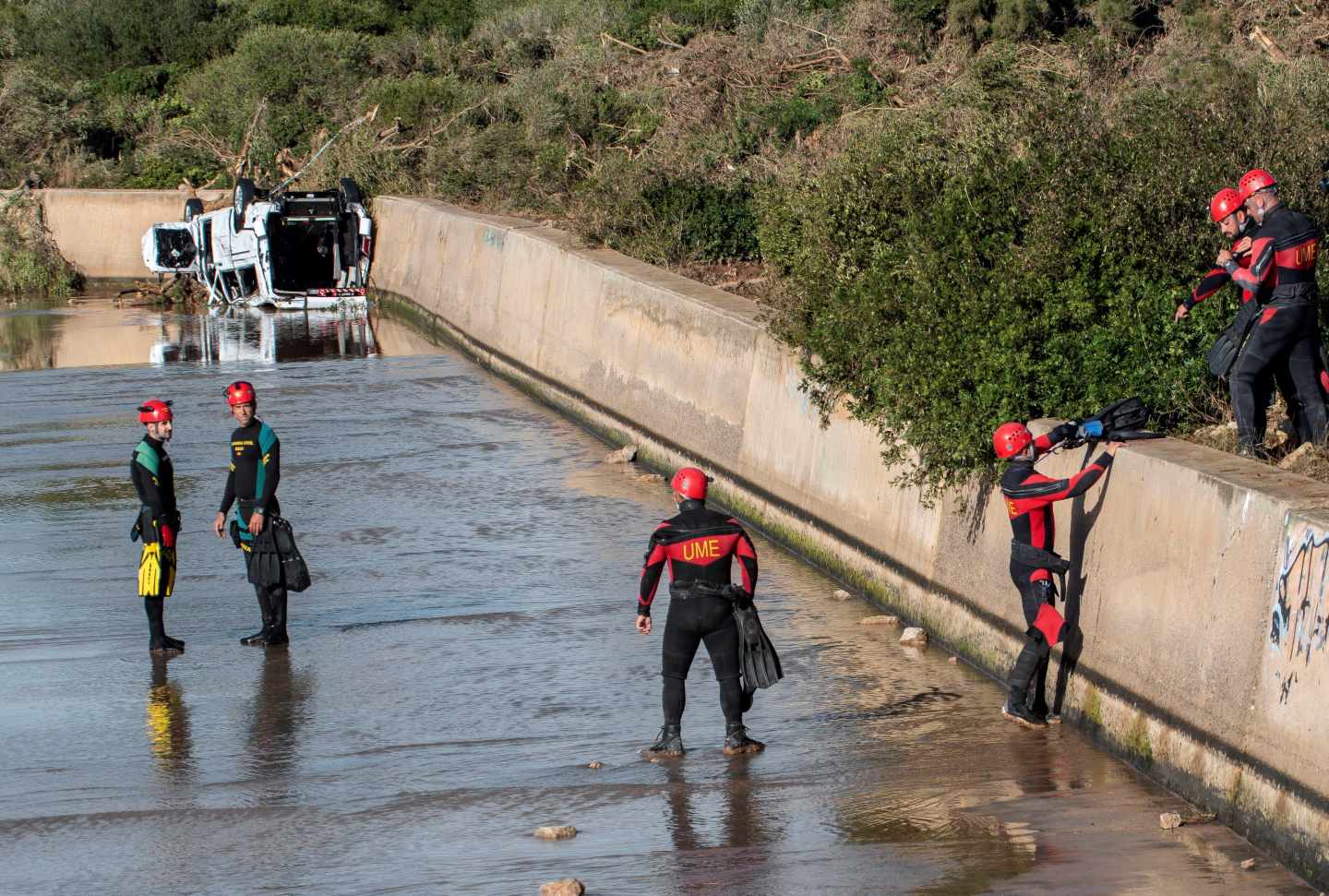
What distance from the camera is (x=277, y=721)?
10.9 metres

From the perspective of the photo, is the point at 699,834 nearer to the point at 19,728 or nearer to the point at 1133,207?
the point at 19,728

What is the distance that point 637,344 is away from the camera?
1931 centimetres

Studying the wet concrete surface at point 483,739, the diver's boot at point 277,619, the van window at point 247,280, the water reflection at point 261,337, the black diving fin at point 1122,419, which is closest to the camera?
the wet concrete surface at point 483,739

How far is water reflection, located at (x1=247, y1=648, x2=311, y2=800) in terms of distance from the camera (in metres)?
9.99

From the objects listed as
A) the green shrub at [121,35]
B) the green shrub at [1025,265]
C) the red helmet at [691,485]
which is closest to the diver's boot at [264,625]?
the red helmet at [691,485]

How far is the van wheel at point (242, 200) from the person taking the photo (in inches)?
1214

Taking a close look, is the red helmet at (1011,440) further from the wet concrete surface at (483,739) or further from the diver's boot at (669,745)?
the diver's boot at (669,745)

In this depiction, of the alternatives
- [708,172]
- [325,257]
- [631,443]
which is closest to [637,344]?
[631,443]

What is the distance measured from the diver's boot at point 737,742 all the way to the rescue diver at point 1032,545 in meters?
1.48

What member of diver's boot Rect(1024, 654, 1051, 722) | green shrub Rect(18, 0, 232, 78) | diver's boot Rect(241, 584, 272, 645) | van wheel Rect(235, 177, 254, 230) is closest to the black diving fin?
diver's boot Rect(1024, 654, 1051, 722)

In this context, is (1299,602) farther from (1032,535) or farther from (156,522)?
(156,522)

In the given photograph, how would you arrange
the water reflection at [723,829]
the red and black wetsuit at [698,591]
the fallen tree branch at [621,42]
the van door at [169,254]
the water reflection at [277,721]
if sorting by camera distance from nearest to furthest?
the water reflection at [723,829] → the red and black wetsuit at [698,591] → the water reflection at [277,721] → the van door at [169,254] → the fallen tree branch at [621,42]

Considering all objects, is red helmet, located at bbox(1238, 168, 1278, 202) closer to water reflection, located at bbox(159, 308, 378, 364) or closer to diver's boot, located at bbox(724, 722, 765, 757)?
diver's boot, located at bbox(724, 722, 765, 757)

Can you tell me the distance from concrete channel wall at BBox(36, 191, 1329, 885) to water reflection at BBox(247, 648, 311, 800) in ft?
13.7
